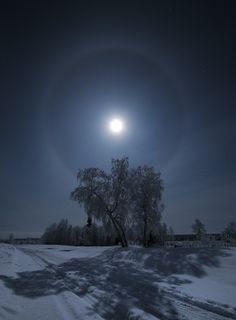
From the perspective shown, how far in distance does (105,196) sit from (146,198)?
632 cm

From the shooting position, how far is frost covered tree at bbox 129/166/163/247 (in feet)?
98.6

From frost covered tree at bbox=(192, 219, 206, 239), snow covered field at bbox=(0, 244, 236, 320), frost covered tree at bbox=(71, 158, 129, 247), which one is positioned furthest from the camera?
frost covered tree at bbox=(192, 219, 206, 239)

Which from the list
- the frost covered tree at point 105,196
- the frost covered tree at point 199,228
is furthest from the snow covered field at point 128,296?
the frost covered tree at point 199,228

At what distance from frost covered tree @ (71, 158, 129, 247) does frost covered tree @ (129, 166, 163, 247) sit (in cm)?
242

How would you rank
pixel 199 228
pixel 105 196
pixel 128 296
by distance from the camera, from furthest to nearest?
pixel 199 228 → pixel 105 196 → pixel 128 296

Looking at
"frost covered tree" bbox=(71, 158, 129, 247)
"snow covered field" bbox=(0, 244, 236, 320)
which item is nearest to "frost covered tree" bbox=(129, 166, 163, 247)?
"frost covered tree" bbox=(71, 158, 129, 247)

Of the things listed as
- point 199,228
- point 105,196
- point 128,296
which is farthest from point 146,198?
point 199,228

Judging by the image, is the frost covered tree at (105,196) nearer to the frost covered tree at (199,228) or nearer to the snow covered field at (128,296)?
the snow covered field at (128,296)

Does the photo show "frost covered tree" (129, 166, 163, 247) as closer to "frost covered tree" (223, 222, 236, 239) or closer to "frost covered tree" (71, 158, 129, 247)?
"frost covered tree" (71, 158, 129, 247)

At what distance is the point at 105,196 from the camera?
27047 mm

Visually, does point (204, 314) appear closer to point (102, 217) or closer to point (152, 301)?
point (152, 301)

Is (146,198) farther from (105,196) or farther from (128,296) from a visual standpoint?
(128,296)

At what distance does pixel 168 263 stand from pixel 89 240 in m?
73.8

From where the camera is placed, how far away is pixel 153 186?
30.9 meters
